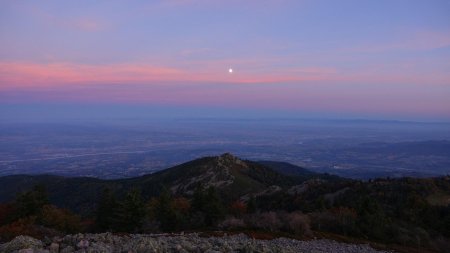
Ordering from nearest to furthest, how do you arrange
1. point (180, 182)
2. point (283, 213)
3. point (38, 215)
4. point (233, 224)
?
point (233, 224), point (283, 213), point (38, 215), point (180, 182)

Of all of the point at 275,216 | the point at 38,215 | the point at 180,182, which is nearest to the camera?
the point at 275,216

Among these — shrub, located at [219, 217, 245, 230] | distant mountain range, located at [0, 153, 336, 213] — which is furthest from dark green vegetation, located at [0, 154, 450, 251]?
distant mountain range, located at [0, 153, 336, 213]

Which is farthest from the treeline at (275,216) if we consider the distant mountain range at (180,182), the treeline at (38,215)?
the distant mountain range at (180,182)

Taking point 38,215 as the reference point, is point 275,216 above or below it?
above

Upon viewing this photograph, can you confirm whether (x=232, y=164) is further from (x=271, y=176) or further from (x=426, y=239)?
(x=426, y=239)

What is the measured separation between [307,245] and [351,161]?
162 meters

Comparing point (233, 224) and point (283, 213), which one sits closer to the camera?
point (233, 224)

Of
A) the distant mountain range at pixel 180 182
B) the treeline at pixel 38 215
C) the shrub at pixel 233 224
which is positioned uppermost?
the shrub at pixel 233 224

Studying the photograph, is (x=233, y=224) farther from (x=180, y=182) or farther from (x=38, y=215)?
(x=180, y=182)

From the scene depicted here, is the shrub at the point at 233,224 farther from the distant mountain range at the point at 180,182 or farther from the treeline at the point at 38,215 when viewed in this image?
the distant mountain range at the point at 180,182

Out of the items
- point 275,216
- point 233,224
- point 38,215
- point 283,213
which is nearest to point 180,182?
point 38,215

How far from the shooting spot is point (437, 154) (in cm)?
18538

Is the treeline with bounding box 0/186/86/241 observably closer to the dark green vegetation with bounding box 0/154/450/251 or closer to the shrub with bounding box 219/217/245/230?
the dark green vegetation with bounding box 0/154/450/251

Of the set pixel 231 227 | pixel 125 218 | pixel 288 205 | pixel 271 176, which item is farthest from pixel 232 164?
pixel 231 227
